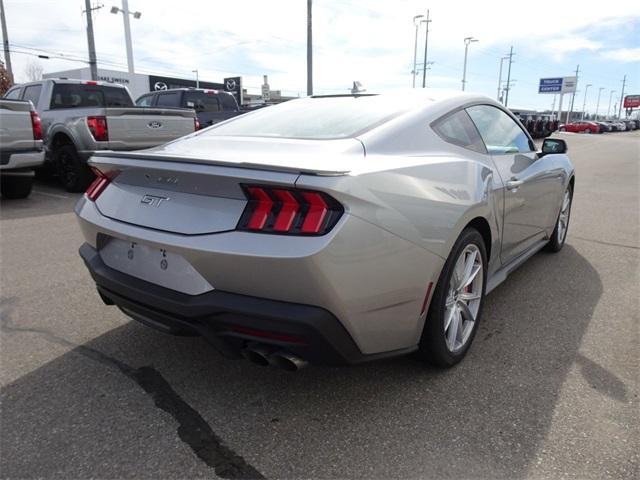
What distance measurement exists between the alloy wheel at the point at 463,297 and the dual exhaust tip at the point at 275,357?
36.7 inches

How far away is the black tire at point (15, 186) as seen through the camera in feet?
25.7

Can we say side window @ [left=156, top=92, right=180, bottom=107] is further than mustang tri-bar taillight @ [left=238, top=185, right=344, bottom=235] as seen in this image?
Yes

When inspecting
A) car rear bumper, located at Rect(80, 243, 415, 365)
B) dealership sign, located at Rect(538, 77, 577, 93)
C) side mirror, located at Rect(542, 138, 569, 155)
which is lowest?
car rear bumper, located at Rect(80, 243, 415, 365)

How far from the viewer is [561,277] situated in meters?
4.26

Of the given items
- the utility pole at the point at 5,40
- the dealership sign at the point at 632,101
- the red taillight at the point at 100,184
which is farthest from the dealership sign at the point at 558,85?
the red taillight at the point at 100,184

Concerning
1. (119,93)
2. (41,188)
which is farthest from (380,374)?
(119,93)

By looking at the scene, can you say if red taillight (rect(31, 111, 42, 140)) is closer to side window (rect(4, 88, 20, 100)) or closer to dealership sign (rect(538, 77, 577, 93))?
side window (rect(4, 88, 20, 100))

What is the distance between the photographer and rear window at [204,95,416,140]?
8.70 feet

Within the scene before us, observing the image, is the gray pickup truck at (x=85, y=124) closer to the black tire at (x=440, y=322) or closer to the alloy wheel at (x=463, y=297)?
the alloy wheel at (x=463, y=297)

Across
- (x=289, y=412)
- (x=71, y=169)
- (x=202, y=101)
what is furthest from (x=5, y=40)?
(x=289, y=412)

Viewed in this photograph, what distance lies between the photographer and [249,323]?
1976mm

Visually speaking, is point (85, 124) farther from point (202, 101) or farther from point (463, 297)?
point (463, 297)

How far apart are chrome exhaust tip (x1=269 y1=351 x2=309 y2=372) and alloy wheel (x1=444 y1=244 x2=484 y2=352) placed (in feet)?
3.02

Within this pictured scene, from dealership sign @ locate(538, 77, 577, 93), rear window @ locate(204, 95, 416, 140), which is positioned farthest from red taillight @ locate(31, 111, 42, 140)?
dealership sign @ locate(538, 77, 577, 93)
